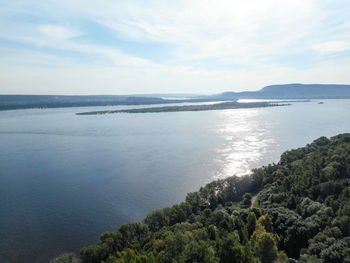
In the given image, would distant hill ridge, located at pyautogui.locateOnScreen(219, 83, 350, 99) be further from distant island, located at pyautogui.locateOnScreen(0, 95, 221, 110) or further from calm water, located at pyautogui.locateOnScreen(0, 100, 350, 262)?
calm water, located at pyautogui.locateOnScreen(0, 100, 350, 262)

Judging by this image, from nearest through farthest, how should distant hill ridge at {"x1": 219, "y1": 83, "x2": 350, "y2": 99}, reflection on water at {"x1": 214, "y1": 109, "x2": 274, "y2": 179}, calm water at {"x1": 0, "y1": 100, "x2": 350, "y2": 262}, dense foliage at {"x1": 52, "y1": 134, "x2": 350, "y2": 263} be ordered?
dense foliage at {"x1": 52, "y1": 134, "x2": 350, "y2": 263}, calm water at {"x1": 0, "y1": 100, "x2": 350, "y2": 262}, reflection on water at {"x1": 214, "y1": 109, "x2": 274, "y2": 179}, distant hill ridge at {"x1": 219, "y1": 83, "x2": 350, "y2": 99}

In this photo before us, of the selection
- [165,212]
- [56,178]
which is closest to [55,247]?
[165,212]

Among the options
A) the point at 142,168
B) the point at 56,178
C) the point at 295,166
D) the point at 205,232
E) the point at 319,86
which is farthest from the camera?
the point at 319,86

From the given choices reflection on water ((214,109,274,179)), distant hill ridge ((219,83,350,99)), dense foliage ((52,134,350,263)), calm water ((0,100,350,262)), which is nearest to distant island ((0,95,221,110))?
calm water ((0,100,350,262))

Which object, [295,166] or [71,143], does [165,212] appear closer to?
[295,166]

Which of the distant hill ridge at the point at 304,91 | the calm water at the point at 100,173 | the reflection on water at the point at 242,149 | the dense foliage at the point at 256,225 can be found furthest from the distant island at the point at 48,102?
the dense foliage at the point at 256,225

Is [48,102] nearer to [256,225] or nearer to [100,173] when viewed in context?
[100,173]

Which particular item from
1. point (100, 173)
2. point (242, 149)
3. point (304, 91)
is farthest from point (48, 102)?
point (304, 91)
